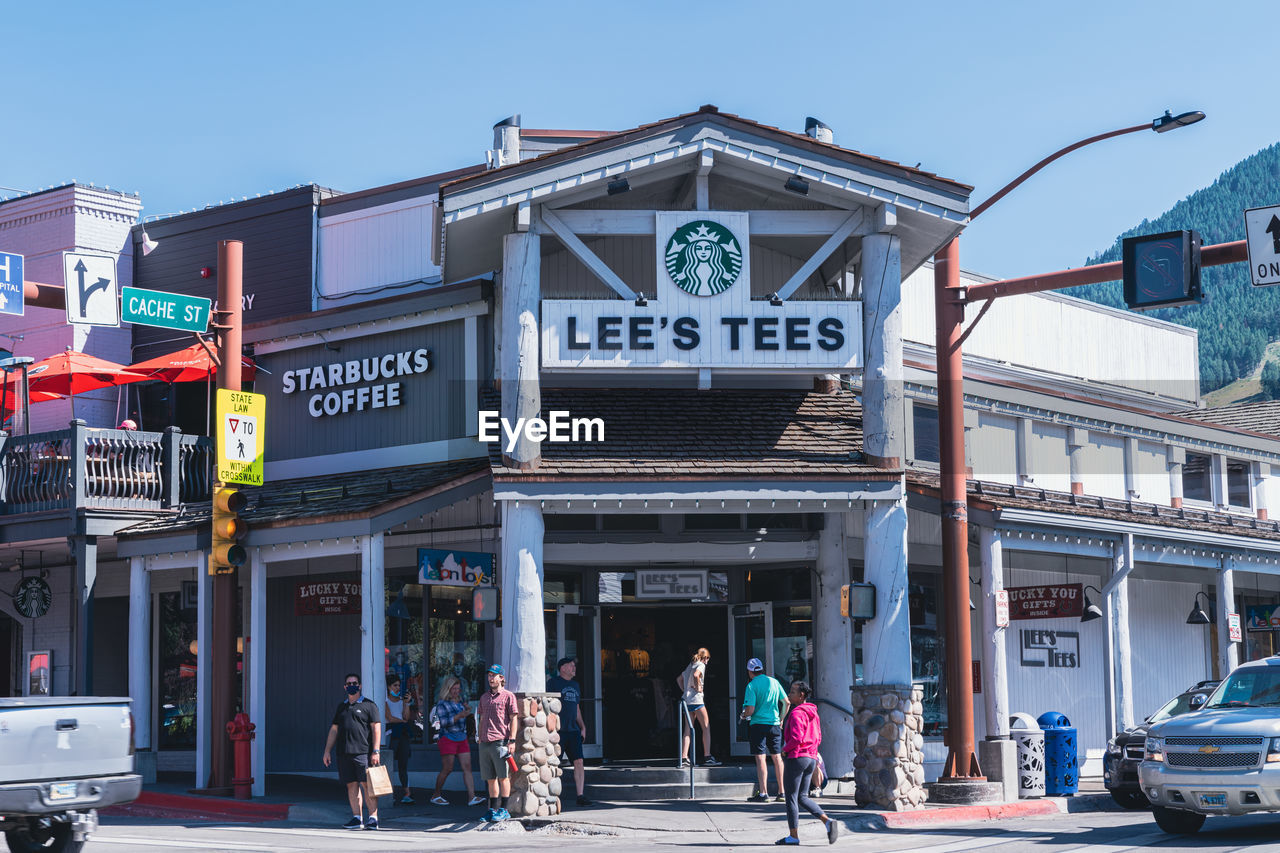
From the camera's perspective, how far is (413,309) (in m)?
A: 22.2

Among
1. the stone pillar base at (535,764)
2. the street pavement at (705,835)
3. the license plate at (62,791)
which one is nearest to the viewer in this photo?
the license plate at (62,791)

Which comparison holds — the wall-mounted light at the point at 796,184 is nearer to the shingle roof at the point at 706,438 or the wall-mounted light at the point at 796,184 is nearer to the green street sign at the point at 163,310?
the shingle roof at the point at 706,438

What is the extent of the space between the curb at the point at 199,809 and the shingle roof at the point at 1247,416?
76.1 feet

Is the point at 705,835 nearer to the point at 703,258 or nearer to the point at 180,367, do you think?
the point at 703,258

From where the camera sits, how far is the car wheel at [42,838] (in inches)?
497

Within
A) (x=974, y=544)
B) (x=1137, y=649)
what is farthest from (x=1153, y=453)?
(x=974, y=544)

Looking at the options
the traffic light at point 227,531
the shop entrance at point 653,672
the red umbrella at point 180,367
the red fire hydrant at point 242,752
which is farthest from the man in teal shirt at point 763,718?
the red umbrella at point 180,367

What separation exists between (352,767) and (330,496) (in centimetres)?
496

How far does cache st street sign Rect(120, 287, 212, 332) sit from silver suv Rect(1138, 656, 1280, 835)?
40.5 ft

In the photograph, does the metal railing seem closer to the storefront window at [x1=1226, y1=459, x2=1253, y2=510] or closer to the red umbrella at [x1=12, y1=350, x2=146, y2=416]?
the red umbrella at [x1=12, y1=350, x2=146, y2=416]

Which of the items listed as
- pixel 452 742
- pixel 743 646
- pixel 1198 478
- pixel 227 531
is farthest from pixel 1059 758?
pixel 1198 478

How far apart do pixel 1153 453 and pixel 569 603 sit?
41.1 ft

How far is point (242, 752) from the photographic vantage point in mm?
19234

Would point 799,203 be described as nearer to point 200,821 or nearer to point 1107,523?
point 1107,523
